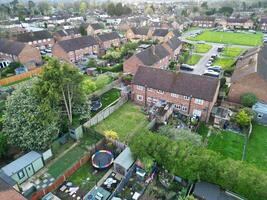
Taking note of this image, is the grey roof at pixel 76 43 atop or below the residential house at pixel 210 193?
atop

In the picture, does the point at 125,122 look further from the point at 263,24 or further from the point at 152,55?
the point at 263,24

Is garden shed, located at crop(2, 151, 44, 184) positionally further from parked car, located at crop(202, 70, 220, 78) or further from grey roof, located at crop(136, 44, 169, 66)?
parked car, located at crop(202, 70, 220, 78)

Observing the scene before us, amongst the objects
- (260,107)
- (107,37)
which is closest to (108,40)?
(107,37)

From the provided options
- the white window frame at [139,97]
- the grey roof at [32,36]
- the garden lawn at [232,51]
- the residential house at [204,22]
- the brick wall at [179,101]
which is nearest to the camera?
the brick wall at [179,101]

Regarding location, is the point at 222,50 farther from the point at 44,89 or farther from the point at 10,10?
the point at 10,10

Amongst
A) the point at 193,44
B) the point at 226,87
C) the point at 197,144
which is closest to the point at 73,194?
the point at 197,144

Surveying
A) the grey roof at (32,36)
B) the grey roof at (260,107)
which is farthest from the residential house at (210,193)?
the grey roof at (32,36)

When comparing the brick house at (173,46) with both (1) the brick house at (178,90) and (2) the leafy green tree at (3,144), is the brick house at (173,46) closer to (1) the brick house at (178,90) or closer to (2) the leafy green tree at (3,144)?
(1) the brick house at (178,90)
